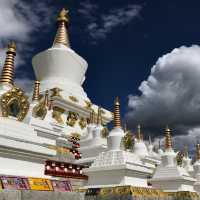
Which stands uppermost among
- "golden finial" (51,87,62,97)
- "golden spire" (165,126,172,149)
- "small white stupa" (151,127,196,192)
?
"golden finial" (51,87,62,97)

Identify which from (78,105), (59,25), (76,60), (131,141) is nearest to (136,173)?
(131,141)

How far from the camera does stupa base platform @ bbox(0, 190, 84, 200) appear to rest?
6.12 metres

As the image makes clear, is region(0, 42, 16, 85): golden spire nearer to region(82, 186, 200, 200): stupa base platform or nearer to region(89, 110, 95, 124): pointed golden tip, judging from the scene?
region(82, 186, 200, 200): stupa base platform

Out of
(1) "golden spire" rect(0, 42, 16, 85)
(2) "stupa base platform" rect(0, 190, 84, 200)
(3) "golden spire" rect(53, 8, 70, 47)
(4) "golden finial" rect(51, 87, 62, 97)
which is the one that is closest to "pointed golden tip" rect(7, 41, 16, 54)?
(1) "golden spire" rect(0, 42, 16, 85)

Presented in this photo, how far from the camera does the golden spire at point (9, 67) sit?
8.45m

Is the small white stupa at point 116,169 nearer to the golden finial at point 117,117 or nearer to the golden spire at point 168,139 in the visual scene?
the golden finial at point 117,117

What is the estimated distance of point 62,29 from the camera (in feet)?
104

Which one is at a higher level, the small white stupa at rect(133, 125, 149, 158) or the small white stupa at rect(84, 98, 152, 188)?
the small white stupa at rect(133, 125, 149, 158)

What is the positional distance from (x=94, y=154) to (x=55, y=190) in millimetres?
10780

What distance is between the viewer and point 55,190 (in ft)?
24.3

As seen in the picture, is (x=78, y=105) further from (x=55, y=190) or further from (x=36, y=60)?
(x=55, y=190)

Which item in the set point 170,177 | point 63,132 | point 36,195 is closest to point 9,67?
point 36,195

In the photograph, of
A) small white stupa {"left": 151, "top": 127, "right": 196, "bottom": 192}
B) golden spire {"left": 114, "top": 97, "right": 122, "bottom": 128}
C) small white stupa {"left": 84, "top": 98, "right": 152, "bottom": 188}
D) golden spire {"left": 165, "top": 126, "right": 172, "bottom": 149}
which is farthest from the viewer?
golden spire {"left": 165, "top": 126, "right": 172, "bottom": 149}

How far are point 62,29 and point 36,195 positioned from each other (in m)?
26.9
